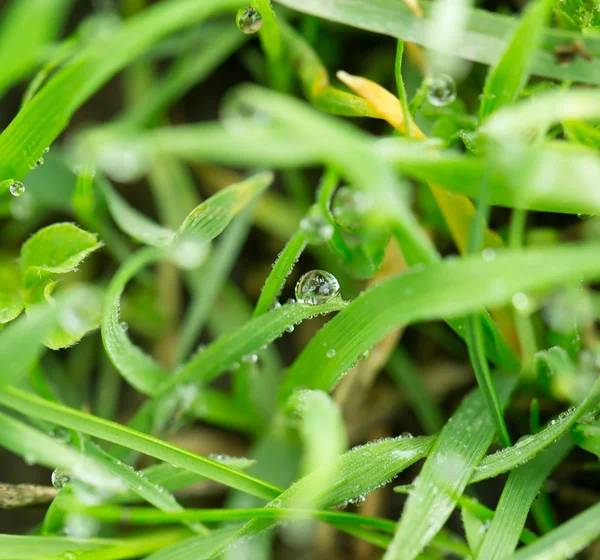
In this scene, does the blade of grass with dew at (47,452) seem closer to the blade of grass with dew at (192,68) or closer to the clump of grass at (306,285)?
the clump of grass at (306,285)

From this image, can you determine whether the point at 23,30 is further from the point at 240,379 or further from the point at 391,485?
the point at 391,485

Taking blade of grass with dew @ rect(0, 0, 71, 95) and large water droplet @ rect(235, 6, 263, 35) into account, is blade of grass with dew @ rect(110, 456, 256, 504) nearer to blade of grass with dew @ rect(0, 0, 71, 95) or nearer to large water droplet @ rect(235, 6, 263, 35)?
blade of grass with dew @ rect(0, 0, 71, 95)

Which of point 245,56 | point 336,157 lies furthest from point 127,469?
point 245,56

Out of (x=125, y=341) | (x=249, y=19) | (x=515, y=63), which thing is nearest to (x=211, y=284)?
(x=125, y=341)

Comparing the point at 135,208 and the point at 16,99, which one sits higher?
the point at 16,99

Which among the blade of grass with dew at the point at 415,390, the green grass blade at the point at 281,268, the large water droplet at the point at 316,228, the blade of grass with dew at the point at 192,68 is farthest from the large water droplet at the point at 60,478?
the blade of grass with dew at the point at 192,68

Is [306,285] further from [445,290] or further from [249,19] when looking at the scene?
[249,19]

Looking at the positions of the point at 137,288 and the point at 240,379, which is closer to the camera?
the point at 240,379

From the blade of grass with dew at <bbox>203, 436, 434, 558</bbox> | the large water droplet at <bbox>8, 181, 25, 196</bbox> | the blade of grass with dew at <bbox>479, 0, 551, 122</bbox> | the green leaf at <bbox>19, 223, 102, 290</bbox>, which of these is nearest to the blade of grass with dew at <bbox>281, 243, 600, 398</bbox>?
the blade of grass with dew at <bbox>203, 436, 434, 558</bbox>
